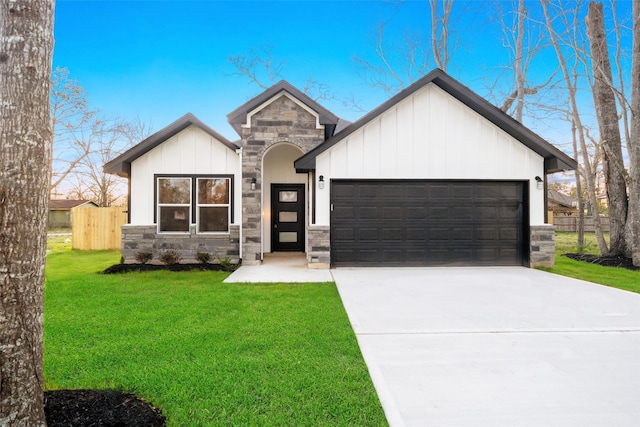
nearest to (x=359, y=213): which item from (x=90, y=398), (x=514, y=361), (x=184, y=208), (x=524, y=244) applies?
(x=524, y=244)

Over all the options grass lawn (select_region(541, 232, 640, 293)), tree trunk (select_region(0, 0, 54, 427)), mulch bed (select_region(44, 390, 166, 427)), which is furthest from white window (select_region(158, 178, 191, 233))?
grass lawn (select_region(541, 232, 640, 293))

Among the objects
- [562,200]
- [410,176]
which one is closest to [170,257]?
[410,176]

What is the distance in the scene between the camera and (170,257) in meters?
8.71

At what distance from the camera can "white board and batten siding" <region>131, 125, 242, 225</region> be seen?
917 centimetres

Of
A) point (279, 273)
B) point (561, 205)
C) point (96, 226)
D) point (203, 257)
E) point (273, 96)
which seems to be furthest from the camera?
point (561, 205)

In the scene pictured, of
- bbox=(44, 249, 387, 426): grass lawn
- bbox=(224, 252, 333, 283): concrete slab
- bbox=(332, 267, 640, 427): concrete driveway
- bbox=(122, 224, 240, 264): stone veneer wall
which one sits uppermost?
bbox=(122, 224, 240, 264): stone veneer wall

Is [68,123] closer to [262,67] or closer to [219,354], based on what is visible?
[262,67]

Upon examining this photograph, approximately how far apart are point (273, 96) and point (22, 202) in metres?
7.59

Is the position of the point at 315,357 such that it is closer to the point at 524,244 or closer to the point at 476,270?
the point at 476,270

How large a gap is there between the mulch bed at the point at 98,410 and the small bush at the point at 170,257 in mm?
6622

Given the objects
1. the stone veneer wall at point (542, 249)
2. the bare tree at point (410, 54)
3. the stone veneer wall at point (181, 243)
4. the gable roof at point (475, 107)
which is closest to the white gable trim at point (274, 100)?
the gable roof at point (475, 107)

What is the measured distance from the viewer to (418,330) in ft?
13.0

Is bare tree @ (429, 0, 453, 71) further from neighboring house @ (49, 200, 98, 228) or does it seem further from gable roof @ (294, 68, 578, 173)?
neighboring house @ (49, 200, 98, 228)

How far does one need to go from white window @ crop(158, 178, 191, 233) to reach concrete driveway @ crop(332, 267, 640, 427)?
17.8 ft
